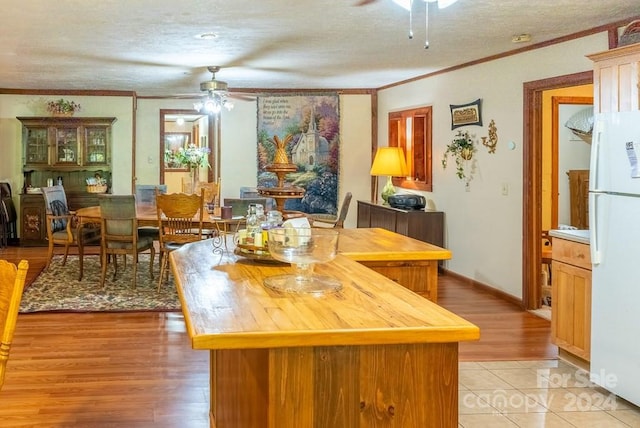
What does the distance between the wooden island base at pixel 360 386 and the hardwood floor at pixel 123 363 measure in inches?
67.0

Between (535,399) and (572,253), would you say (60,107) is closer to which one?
(572,253)

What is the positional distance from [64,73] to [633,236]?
639cm

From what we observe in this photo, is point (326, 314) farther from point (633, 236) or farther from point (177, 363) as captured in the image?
point (177, 363)

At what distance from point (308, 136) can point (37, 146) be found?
388 centimetres

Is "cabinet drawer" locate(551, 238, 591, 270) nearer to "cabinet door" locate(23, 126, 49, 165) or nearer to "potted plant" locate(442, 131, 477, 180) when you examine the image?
"potted plant" locate(442, 131, 477, 180)

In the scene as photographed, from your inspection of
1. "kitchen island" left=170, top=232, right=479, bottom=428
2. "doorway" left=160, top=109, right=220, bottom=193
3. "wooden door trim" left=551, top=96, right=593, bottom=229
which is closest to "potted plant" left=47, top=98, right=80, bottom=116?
"doorway" left=160, top=109, right=220, bottom=193

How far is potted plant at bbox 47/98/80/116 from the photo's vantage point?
9.00 meters

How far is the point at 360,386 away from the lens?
1.59 meters

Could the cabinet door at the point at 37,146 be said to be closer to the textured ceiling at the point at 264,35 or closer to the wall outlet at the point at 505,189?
the textured ceiling at the point at 264,35

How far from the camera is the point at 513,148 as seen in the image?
230 inches

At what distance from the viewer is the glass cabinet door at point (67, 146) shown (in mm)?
9148

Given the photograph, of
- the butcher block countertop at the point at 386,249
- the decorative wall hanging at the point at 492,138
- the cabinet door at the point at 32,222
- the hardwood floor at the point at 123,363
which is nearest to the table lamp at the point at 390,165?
the decorative wall hanging at the point at 492,138

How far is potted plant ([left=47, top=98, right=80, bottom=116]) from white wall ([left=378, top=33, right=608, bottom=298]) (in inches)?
197

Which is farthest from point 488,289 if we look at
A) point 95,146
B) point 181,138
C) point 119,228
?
point 181,138
